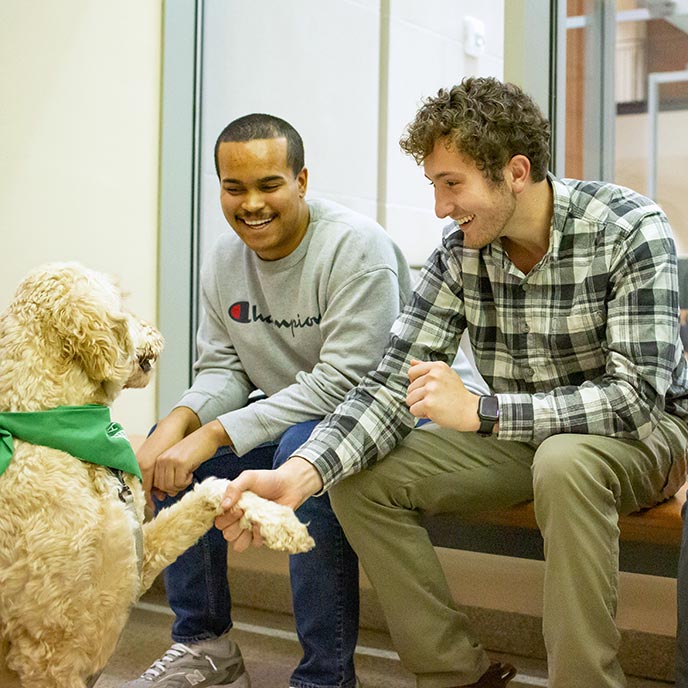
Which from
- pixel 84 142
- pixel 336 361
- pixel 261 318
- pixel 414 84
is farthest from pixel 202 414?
pixel 414 84

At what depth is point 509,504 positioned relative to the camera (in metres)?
1.95

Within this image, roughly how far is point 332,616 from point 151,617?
3.63 ft

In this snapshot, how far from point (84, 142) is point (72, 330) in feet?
5.86

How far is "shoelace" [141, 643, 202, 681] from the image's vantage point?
2096 mm

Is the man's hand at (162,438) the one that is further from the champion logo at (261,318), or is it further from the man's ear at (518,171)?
the man's ear at (518,171)

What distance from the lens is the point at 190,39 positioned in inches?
136

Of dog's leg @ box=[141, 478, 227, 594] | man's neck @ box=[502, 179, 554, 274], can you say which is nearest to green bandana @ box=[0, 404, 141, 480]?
dog's leg @ box=[141, 478, 227, 594]

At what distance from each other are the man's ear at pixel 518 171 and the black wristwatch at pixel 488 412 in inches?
16.9

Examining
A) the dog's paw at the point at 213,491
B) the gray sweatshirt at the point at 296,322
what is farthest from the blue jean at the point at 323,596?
the dog's paw at the point at 213,491

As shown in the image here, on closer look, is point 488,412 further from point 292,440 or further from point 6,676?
point 6,676

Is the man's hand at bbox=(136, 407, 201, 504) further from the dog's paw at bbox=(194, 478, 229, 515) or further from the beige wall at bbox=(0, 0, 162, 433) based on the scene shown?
the beige wall at bbox=(0, 0, 162, 433)

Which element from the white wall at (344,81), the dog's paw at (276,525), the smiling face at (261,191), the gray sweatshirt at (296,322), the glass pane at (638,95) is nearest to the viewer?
the dog's paw at (276,525)

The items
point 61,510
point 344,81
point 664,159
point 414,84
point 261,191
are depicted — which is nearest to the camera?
point 61,510

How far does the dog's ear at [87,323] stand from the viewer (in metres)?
1.62
